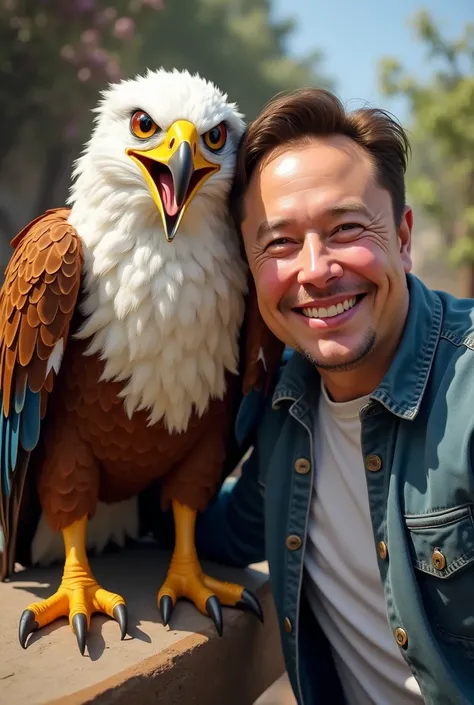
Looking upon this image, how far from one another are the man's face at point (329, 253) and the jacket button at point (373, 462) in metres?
0.20

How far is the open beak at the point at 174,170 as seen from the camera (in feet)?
4.28

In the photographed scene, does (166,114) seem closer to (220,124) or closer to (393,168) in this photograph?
(220,124)

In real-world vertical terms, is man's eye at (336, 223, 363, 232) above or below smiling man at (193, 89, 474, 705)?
above

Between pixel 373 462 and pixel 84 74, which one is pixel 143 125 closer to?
pixel 373 462

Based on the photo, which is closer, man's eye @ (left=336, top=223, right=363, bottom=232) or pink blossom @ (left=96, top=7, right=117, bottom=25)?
man's eye @ (left=336, top=223, right=363, bottom=232)

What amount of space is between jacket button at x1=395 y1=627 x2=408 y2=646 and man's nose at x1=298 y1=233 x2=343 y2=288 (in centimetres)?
70

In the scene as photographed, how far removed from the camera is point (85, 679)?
1.28 m

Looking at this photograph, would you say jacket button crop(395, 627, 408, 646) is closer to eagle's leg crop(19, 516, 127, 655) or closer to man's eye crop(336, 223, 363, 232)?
eagle's leg crop(19, 516, 127, 655)

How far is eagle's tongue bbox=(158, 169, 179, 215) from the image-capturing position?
1.35 meters

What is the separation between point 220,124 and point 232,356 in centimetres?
54

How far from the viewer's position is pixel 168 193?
1385 millimetres

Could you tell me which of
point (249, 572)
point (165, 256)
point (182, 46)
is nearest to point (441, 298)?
point (165, 256)

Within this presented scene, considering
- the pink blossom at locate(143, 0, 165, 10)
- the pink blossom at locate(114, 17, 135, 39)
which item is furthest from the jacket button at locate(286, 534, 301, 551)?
the pink blossom at locate(143, 0, 165, 10)

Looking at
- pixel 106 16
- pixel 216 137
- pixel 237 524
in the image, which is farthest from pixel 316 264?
pixel 106 16
